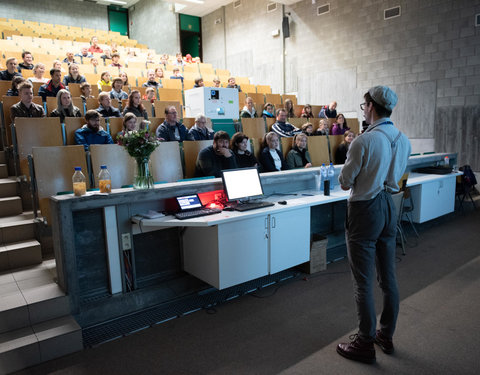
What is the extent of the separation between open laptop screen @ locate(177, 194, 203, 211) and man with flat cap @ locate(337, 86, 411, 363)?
1.07 metres

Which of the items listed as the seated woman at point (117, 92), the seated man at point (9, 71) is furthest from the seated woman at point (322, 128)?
the seated man at point (9, 71)

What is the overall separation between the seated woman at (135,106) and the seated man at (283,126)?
1844mm

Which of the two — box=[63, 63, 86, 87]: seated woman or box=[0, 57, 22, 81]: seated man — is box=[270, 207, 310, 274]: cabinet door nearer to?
box=[63, 63, 86, 87]: seated woman

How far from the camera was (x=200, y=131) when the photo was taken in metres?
4.27

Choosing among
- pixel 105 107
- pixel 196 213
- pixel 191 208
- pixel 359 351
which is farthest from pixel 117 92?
pixel 359 351

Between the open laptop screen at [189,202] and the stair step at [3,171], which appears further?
the stair step at [3,171]

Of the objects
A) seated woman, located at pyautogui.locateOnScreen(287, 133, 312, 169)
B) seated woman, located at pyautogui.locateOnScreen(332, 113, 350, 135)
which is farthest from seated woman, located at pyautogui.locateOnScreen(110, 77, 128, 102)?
seated woman, located at pyautogui.locateOnScreen(332, 113, 350, 135)

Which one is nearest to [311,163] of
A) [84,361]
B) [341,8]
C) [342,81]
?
[84,361]

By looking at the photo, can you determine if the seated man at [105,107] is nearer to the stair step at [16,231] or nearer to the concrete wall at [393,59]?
the stair step at [16,231]

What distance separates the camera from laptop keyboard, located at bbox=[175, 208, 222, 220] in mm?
2260

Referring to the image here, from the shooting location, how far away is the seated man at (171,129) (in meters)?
4.05

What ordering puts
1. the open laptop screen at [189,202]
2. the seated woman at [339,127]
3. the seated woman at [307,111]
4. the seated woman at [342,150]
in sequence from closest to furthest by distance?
1. the open laptop screen at [189,202]
2. the seated woman at [342,150]
3. the seated woman at [339,127]
4. the seated woman at [307,111]

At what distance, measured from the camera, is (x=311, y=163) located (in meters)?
4.44

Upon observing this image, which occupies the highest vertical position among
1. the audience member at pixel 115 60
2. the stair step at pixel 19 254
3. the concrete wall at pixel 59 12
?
the concrete wall at pixel 59 12
